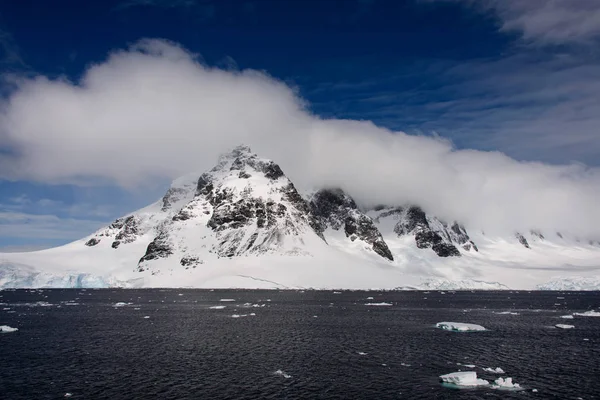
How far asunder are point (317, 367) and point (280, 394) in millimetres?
11872

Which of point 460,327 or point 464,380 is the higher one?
point 460,327

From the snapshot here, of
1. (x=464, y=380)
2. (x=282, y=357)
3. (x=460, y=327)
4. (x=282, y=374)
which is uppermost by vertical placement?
(x=460, y=327)

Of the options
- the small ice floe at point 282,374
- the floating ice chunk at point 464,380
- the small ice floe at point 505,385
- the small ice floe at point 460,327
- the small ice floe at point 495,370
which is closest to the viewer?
the small ice floe at point 505,385

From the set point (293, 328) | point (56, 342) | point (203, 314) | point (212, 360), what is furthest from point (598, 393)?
point (203, 314)

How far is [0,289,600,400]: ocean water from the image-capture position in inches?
1735

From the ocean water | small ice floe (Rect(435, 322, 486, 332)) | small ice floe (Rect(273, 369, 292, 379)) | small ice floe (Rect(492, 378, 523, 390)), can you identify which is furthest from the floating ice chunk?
small ice floe (Rect(435, 322, 486, 332))

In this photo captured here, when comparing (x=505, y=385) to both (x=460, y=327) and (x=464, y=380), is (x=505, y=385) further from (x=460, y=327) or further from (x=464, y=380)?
(x=460, y=327)

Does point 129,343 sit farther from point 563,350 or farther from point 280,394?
point 563,350

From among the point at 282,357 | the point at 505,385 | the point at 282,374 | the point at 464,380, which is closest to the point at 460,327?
the point at 282,357

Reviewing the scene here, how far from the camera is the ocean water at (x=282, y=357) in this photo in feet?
145

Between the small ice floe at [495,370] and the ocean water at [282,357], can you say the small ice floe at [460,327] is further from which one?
the small ice floe at [495,370]

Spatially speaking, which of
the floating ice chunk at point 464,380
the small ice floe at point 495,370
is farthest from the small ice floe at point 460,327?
the floating ice chunk at point 464,380

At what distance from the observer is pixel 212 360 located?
2260 inches

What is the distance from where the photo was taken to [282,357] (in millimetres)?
59656
